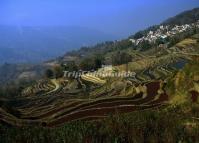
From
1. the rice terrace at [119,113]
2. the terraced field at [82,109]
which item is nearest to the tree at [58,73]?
the rice terrace at [119,113]

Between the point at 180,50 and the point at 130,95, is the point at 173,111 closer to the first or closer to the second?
the point at 130,95

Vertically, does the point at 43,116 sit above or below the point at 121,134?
below

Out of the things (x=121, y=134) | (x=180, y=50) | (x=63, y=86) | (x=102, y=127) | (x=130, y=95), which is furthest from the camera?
(x=180, y=50)

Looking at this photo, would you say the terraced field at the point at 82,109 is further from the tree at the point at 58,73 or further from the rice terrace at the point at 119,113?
the tree at the point at 58,73

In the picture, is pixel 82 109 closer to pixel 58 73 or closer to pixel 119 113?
pixel 119 113

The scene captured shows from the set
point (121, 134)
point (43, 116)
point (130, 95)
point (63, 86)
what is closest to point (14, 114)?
point (43, 116)

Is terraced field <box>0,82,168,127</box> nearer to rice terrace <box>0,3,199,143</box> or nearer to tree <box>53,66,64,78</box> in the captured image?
rice terrace <box>0,3,199,143</box>

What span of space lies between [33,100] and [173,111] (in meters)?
44.5

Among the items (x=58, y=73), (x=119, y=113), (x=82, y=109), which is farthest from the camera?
(x=58, y=73)

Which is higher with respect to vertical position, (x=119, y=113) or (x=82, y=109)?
(x=119, y=113)

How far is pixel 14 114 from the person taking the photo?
66.8m

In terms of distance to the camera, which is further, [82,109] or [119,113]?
[82,109]

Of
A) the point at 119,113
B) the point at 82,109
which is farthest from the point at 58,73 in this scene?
the point at 119,113

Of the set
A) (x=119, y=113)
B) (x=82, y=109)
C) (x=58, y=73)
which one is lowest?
(x=58, y=73)
